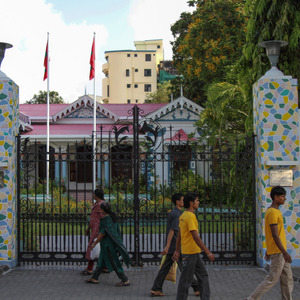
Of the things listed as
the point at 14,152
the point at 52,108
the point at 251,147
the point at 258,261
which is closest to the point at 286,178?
the point at 251,147

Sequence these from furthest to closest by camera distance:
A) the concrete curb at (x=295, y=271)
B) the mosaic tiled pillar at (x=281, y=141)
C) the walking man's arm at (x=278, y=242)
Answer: the mosaic tiled pillar at (x=281, y=141) → the concrete curb at (x=295, y=271) → the walking man's arm at (x=278, y=242)

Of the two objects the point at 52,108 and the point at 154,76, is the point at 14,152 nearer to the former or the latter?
the point at 52,108

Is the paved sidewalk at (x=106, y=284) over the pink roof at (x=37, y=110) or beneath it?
beneath

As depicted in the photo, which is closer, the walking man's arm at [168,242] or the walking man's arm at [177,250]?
the walking man's arm at [177,250]

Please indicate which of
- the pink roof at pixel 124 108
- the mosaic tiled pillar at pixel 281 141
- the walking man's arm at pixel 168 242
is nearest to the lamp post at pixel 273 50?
the mosaic tiled pillar at pixel 281 141

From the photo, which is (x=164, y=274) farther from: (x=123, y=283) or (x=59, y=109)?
(x=59, y=109)

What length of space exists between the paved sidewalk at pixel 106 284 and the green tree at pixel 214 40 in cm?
1620

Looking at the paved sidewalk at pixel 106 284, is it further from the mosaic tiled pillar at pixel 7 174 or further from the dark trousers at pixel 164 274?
the mosaic tiled pillar at pixel 7 174

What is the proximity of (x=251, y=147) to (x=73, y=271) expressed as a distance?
159 inches

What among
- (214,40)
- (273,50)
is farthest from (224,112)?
(273,50)

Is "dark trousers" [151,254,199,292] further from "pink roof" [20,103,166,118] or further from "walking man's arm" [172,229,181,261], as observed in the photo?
"pink roof" [20,103,166,118]

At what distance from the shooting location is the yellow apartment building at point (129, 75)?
206 feet

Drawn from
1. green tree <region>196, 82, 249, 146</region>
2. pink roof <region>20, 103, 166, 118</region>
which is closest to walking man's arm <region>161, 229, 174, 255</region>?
green tree <region>196, 82, 249, 146</region>

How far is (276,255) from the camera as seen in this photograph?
241 inches
